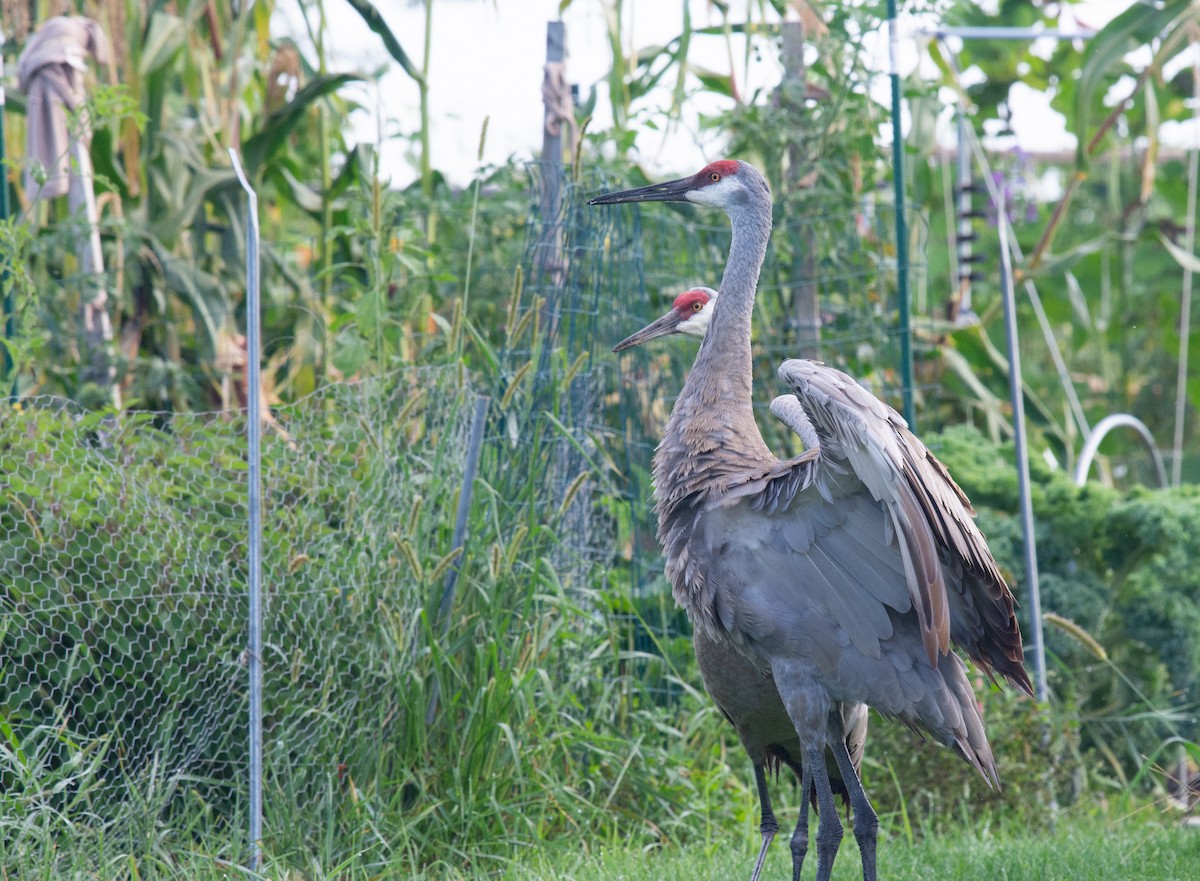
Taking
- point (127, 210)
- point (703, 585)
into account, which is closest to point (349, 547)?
point (703, 585)

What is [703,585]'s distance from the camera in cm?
374

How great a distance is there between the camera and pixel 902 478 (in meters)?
3.22

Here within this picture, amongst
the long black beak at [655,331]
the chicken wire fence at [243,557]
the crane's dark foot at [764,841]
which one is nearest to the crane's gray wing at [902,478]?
the crane's dark foot at [764,841]

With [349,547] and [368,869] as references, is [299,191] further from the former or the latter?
[368,869]

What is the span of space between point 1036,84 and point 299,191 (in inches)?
228

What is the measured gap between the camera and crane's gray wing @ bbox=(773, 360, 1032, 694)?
321 cm

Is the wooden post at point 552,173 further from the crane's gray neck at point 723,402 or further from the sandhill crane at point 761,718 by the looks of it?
the sandhill crane at point 761,718

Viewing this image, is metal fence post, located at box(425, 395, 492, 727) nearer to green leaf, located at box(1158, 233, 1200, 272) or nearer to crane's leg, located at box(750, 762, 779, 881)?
crane's leg, located at box(750, 762, 779, 881)

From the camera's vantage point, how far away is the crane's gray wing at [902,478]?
321cm

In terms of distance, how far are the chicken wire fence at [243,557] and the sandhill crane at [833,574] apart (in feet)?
2.73

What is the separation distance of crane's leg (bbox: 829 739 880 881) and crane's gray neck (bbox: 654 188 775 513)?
847mm

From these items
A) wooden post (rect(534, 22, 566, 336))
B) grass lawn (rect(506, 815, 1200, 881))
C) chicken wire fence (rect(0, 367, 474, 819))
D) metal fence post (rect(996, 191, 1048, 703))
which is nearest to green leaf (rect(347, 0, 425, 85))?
wooden post (rect(534, 22, 566, 336))

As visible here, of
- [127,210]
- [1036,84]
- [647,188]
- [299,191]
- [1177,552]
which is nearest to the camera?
[647,188]

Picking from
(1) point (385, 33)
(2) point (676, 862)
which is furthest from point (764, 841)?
(1) point (385, 33)
